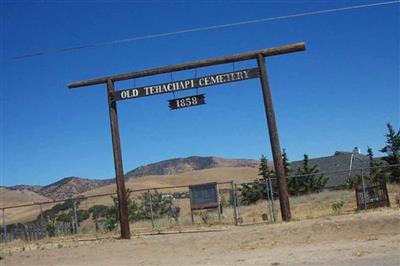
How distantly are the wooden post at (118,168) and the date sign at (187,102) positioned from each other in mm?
2169

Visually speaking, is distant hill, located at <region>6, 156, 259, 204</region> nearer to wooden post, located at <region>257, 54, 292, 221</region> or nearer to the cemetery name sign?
the cemetery name sign

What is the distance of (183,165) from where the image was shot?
18875cm

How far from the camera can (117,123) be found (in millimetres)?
21109

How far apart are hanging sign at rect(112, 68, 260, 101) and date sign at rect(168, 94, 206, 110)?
364 millimetres

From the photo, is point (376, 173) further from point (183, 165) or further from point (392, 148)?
point (183, 165)

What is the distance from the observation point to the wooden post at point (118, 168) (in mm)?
20391

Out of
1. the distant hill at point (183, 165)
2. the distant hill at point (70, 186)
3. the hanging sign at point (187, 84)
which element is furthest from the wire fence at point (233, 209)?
Result: the distant hill at point (183, 165)

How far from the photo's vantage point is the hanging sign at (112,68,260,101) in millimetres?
19984

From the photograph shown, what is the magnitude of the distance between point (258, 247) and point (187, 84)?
7.49m

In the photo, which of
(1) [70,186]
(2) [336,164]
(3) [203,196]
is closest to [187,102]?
(3) [203,196]

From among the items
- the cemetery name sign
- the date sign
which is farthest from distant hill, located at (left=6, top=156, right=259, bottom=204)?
the date sign

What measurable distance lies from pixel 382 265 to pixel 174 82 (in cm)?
1177

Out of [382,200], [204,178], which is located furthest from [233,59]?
[204,178]

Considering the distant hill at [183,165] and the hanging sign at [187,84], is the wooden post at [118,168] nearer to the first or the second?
the hanging sign at [187,84]
